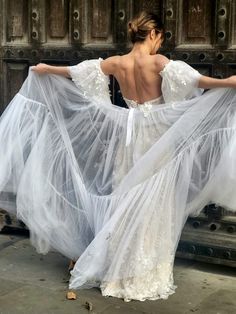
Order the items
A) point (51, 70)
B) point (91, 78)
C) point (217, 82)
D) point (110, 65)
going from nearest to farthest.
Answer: point (217, 82)
point (110, 65)
point (91, 78)
point (51, 70)

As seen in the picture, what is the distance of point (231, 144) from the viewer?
4.45 m

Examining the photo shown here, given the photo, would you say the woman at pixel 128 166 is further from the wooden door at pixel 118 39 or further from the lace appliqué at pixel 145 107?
the wooden door at pixel 118 39

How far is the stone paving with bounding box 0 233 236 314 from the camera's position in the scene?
4.52 m

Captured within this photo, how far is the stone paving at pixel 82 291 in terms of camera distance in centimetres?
452

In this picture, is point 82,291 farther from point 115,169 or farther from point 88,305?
point 115,169

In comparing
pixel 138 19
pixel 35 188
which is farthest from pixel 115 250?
pixel 138 19

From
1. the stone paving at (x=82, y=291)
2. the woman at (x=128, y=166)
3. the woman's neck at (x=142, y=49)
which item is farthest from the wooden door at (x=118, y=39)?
the woman's neck at (x=142, y=49)

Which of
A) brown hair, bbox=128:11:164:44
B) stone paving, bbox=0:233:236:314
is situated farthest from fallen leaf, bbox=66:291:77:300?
brown hair, bbox=128:11:164:44

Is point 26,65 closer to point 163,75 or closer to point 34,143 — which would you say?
point 34,143

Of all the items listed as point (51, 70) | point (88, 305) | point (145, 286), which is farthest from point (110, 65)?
point (88, 305)

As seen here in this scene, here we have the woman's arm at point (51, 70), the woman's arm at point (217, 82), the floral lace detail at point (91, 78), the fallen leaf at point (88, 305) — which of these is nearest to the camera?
the woman's arm at point (217, 82)

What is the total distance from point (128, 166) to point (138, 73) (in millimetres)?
668

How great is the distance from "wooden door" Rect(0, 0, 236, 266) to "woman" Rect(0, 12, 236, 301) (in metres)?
0.54

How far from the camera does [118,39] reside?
18.1 ft
